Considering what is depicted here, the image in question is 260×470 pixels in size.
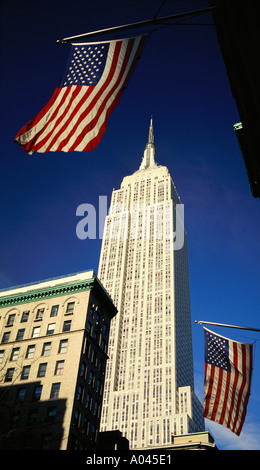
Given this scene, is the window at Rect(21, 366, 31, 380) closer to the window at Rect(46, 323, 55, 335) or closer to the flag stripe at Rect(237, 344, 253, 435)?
the window at Rect(46, 323, 55, 335)

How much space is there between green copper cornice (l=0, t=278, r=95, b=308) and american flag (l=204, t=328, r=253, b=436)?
34.1 metres

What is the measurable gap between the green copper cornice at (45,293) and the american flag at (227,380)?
34.1 m

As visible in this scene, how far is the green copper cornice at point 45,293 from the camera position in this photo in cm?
5409

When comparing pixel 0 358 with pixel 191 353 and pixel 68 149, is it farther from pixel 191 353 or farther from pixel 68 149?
→ pixel 191 353

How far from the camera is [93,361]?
166ft

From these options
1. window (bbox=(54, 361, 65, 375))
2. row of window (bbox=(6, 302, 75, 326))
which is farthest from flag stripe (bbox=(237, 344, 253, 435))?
row of window (bbox=(6, 302, 75, 326))

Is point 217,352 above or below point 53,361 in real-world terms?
below

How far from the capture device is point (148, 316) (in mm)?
134125

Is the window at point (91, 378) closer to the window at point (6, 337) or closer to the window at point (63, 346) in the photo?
the window at point (63, 346)

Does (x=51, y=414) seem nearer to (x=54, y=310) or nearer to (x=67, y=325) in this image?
(x=67, y=325)

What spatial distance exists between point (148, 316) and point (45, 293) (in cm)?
8293

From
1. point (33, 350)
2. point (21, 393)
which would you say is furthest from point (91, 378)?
point (21, 393)

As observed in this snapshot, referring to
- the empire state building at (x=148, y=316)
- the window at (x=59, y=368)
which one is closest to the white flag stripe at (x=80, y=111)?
the window at (x=59, y=368)

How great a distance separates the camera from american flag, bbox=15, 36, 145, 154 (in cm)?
1560
